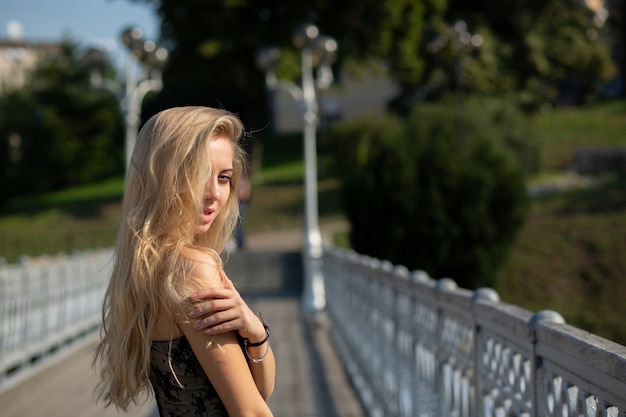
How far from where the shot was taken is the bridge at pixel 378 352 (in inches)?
125

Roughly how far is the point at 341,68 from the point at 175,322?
3649cm

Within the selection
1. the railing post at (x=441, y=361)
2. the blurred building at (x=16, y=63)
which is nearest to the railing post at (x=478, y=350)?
the railing post at (x=441, y=361)

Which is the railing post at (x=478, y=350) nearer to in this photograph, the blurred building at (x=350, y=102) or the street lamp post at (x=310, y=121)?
the street lamp post at (x=310, y=121)

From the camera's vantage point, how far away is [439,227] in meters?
22.7

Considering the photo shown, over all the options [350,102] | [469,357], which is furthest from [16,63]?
[469,357]

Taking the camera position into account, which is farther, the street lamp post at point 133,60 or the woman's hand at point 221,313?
the street lamp post at point 133,60

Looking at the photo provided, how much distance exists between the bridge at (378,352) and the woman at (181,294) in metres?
0.94

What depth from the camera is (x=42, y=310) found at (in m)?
11.3

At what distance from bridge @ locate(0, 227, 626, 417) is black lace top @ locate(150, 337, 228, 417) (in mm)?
1018

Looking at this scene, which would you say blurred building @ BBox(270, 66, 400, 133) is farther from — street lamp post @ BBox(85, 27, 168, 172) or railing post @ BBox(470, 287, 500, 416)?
railing post @ BBox(470, 287, 500, 416)

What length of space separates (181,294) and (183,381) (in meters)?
0.24

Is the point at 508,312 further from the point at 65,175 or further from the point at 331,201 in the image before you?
the point at 65,175

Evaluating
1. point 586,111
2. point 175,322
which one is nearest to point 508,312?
point 175,322

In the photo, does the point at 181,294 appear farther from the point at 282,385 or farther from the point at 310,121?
the point at 310,121
